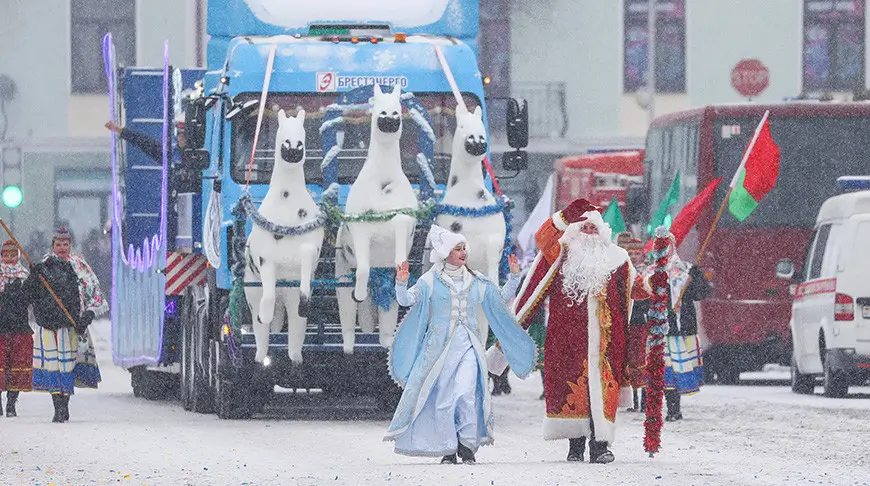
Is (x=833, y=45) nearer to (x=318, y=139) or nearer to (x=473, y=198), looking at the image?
(x=318, y=139)

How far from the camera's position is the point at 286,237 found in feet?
68.8

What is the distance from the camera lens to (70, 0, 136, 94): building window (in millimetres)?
56438

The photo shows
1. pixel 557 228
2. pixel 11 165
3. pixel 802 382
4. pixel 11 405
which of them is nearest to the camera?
pixel 557 228

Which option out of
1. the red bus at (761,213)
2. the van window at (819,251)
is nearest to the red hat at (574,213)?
the van window at (819,251)

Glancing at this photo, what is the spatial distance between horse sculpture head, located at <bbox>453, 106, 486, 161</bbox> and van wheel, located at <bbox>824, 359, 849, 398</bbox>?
7322mm

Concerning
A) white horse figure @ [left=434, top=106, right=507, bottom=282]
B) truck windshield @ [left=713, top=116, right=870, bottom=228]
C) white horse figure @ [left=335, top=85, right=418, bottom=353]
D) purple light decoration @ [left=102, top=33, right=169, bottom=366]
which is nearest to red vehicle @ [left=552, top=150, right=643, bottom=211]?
truck windshield @ [left=713, top=116, right=870, bottom=228]

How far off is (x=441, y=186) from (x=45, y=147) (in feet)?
116

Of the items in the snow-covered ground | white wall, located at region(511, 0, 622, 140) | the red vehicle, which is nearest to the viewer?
the snow-covered ground

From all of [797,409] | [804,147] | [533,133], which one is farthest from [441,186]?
[533,133]

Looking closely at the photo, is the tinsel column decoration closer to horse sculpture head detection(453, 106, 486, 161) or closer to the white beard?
the white beard

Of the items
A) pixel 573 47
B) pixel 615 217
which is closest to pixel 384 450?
pixel 615 217

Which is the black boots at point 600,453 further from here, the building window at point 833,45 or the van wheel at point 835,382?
the building window at point 833,45

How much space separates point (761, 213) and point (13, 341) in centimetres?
1112

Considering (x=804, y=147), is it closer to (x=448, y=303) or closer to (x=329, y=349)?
(x=329, y=349)
